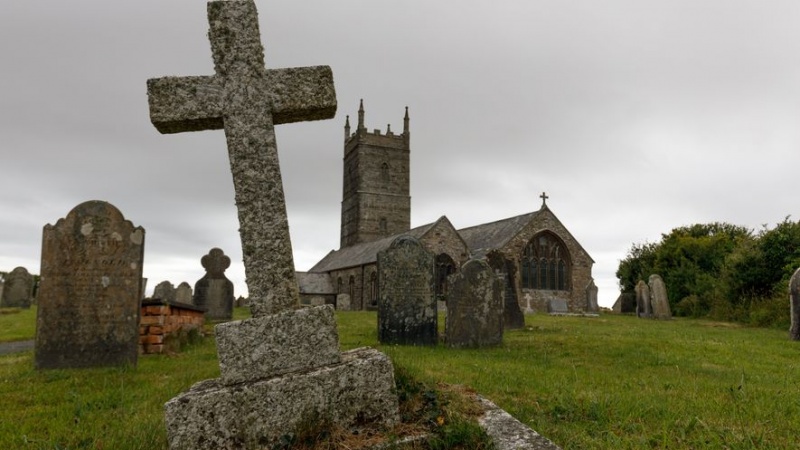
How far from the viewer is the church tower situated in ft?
163

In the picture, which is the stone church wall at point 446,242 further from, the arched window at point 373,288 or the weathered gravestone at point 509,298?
the weathered gravestone at point 509,298

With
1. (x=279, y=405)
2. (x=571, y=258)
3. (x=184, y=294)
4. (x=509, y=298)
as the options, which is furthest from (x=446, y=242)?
(x=279, y=405)

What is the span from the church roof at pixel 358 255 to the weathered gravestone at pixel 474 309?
22559 millimetres

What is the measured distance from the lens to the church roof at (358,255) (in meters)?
36.0

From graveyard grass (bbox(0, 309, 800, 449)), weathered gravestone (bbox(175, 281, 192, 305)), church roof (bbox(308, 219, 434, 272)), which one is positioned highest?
church roof (bbox(308, 219, 434, 272))

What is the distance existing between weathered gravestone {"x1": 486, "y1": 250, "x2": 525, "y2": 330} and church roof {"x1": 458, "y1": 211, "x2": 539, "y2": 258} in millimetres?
15853

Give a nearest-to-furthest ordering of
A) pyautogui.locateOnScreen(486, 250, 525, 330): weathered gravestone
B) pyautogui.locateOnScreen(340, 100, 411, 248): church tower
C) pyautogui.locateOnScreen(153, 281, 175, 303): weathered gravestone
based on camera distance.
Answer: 1. pyautogui.locateOnScreen(486, 250, 525, 330): weathered gravestone
2. pyautogui.locateOnScreen(153, 281, 175, 303): weathered gravestone
3. pyautogui.locateOnScreen(340, 100, 411, 248): church tower

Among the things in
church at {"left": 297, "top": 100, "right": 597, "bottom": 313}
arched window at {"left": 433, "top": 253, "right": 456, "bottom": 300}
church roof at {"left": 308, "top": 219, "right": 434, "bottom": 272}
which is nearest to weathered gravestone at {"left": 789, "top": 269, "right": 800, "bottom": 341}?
church at {"left": 297, "top": 100, "right": 597, "bottom": 313}

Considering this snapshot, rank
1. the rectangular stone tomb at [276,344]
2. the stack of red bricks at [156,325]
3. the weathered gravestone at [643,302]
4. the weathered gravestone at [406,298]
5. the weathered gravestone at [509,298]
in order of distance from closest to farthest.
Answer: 1. the rectangular stone tomb at [276,344]
2. the stack of red bricks at [156,325]
3. the weathered gravestone at [406,298]
4. the weathered gravestone at [509,298]
5. the weathered gravestone at [643,302]

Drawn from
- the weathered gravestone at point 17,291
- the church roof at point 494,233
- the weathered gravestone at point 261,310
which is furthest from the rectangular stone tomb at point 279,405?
the church roof at point 494,233

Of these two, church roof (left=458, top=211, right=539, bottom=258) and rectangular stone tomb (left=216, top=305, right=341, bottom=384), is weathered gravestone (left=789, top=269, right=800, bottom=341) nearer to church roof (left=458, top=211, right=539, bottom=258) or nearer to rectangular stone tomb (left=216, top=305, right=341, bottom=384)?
rectangular stone tomb (left=216, top=305, right=341, bottom=384)

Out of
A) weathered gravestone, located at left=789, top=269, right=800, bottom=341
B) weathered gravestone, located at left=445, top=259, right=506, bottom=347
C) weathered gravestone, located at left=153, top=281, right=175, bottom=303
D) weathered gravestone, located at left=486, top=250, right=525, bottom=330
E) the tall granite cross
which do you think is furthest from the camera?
weathered gravestone, located at left=153, top=281, right=175, bottom=303

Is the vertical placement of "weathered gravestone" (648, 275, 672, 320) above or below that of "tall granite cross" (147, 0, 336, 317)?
below

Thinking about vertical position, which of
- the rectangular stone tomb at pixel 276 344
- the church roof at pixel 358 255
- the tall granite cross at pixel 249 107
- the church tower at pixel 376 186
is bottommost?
the rectangular stone tomb at pixel 276 344
